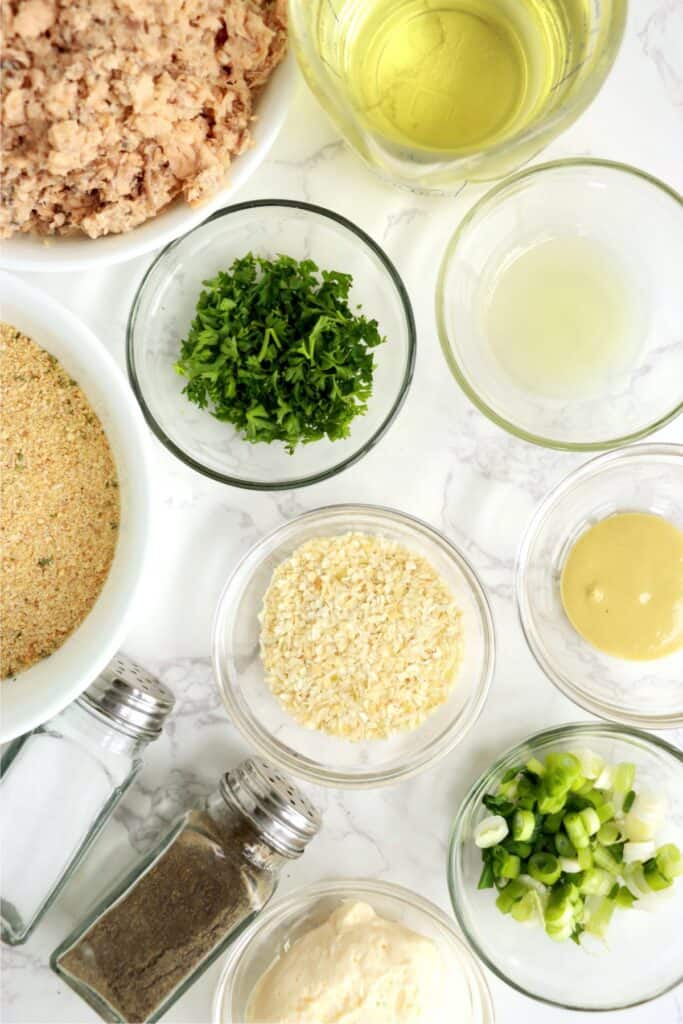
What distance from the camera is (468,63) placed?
1540mm

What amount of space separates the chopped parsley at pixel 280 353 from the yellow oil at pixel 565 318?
0.84 feet

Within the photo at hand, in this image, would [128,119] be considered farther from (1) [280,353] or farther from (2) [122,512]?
(2) [122,512]

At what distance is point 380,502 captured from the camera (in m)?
1.79

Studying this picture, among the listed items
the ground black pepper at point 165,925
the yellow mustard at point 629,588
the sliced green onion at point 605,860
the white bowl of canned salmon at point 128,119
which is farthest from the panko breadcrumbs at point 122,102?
the sliced green onion at point 605,860

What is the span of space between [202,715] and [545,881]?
70cm

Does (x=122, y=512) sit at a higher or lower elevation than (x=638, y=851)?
higher

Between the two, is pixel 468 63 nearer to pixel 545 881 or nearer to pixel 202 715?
pixel 202 715

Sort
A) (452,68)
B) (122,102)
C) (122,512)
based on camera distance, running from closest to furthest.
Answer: (122,102) → (452,68) → (122,512)

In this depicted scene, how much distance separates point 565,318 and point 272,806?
1.01 m

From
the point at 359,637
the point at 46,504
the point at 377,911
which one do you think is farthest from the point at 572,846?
the point at 46,504

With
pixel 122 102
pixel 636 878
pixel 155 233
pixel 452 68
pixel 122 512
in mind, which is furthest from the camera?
pixel 636 878

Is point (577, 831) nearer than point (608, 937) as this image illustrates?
Yes

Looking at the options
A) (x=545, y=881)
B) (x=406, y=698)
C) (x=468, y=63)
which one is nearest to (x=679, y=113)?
(x=468, y=63)

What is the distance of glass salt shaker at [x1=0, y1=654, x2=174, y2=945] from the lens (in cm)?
170
